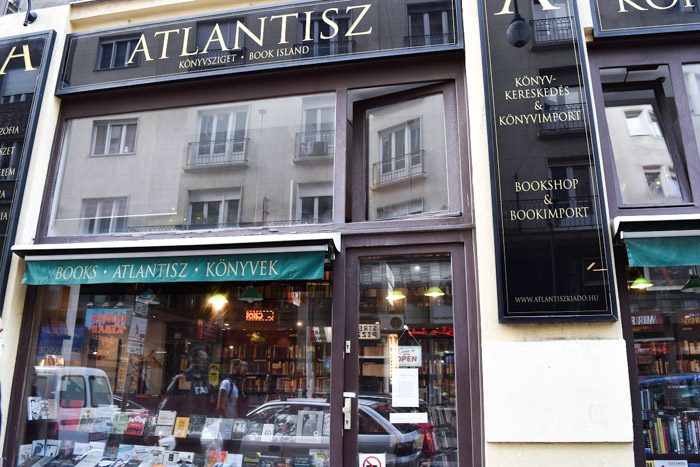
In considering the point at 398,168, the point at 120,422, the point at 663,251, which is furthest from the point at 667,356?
the point at 120,422

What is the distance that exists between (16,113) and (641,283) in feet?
23.4

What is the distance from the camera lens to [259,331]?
5590mm

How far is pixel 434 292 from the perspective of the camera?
198 inches

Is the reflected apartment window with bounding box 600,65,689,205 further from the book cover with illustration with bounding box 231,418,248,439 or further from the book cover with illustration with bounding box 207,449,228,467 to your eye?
the book cover with illustration with bounding box 207,449,228,467

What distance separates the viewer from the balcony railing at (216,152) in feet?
20.0

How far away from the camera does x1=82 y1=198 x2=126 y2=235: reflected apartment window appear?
19.9 ft

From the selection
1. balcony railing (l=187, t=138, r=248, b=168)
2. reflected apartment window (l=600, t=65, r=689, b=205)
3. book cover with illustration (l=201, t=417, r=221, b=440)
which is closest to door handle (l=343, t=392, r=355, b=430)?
book cover with illustration (l=201, t=417, r=221, b=440)

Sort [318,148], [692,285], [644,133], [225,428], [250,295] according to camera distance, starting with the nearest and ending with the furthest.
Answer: [692,285] → [644,133] → [225,428] → [250,295] → [318,148]

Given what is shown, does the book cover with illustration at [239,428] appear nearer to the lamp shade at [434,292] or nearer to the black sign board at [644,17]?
the lamp shade at [434,292]

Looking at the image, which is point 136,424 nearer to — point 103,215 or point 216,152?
point 103,215

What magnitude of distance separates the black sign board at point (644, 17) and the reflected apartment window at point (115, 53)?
5.22 metres

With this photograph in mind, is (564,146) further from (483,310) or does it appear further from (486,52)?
(483,310)

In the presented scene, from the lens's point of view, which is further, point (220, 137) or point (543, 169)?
point (220, 137)

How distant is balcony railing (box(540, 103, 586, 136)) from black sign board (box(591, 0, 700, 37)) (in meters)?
0.95
